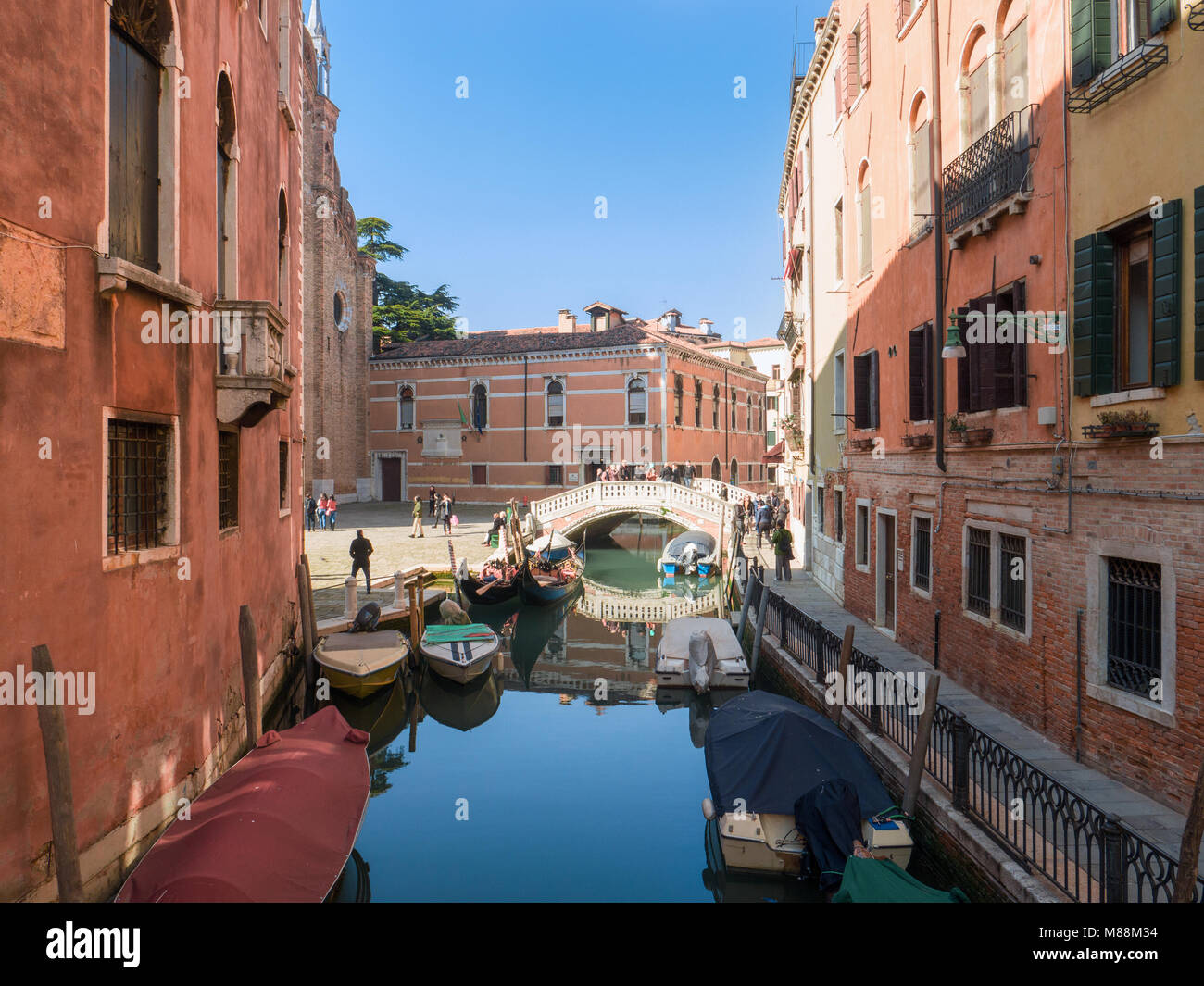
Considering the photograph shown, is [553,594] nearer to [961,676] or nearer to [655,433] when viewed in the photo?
[961,676]

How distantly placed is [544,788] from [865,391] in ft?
28.0

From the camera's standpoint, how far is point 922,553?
A: 1187 cm

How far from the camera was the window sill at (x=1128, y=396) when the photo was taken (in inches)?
260

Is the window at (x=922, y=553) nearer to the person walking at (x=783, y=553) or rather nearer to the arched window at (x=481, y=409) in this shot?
the person walking at (x=783, y=553)

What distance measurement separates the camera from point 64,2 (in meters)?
5.39

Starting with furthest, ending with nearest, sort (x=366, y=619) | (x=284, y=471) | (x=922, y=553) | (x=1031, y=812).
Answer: (x=366, y=619) → (x=284, y=471) → (x=922, y=553) → (x=1031, y=812)

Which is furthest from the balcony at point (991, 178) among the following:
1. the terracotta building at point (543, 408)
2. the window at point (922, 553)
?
the terracotta building at point (543, 408)

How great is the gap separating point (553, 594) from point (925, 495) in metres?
12.8

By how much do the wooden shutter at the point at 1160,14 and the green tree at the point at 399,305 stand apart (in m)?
44.9

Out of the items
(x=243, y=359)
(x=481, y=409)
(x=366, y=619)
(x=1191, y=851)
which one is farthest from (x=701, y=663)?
(x=481, y=409)

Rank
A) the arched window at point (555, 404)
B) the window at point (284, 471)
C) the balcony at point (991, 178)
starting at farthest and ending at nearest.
A: the arched window at point (555, 404)
the window at point (284, 471)
the balcony at point (991, 178)

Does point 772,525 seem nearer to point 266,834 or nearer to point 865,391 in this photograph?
point 865,391

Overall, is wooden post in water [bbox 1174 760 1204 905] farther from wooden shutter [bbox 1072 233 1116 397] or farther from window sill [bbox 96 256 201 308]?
window sill [bbox 96 256 201 308]

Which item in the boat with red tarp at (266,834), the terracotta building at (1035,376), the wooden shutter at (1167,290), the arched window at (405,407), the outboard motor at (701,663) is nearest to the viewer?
the boat with red tarp at (266,834)
